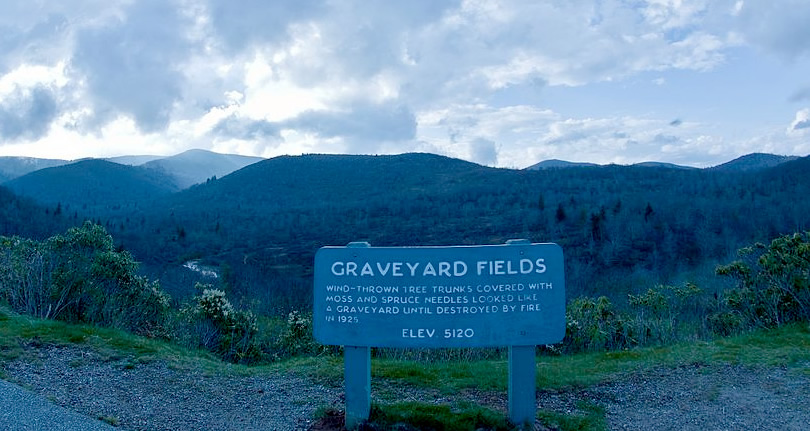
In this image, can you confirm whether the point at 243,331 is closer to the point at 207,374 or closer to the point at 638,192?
the point at 207,374

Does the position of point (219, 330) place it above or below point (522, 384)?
below

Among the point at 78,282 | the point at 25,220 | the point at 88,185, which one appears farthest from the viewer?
the point at 88,185

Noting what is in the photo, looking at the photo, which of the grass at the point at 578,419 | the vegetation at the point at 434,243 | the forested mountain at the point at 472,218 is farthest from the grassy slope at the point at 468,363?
the forested mountain at the point at 472,218

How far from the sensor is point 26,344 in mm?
6957

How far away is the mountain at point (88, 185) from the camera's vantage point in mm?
129375

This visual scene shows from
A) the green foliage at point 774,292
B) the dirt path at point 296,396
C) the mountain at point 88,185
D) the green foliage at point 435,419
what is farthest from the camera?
the mountain at point 88,185

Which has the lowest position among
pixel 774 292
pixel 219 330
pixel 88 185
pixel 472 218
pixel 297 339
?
pixel 297 339

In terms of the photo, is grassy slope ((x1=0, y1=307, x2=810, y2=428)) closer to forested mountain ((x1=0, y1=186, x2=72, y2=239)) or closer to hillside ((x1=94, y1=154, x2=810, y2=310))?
hillside ((x1=94, y1=154, x2=810, y2=310))

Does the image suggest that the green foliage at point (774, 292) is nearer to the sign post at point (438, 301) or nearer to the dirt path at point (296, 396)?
the dirt path at point (296, 396)

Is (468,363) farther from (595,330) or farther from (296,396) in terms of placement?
(595,330)

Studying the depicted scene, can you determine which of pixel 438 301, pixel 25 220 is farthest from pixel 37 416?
pixel 25 220

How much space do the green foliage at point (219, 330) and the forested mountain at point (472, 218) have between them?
689 inches

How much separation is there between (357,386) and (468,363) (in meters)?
2.60

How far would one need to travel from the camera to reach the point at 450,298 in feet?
15.4
